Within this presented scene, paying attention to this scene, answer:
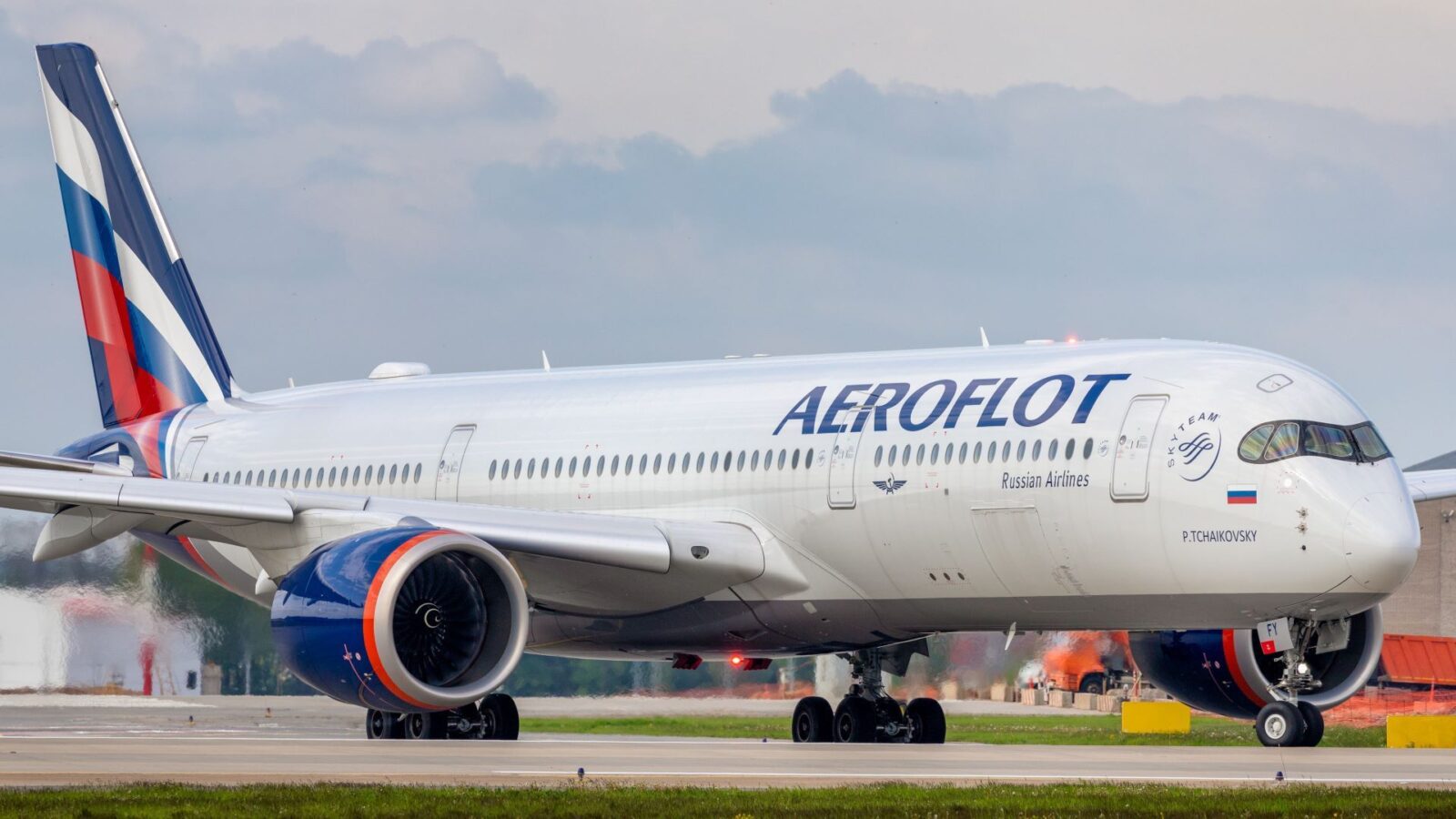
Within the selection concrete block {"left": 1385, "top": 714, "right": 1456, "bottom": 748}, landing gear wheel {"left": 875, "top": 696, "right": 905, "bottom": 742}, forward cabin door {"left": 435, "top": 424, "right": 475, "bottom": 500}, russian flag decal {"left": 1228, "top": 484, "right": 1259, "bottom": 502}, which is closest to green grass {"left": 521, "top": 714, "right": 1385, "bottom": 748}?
concrete block {"left": 1385, "top": 714, "right": 1456, "bottom": 748}

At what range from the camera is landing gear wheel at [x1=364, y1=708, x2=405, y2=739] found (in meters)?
21.4

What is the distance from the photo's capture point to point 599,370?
24281mm

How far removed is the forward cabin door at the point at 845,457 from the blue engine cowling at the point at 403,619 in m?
3.38

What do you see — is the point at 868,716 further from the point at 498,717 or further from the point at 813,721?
the point at 498,717

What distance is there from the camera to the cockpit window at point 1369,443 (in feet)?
59.7

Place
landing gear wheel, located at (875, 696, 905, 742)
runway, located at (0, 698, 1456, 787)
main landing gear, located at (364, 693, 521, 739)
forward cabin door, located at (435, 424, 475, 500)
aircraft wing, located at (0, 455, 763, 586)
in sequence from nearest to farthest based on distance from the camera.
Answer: runway, located at (0, 698, 1456, 787)
aircraft wing, located at (0, 455, 763, 586)
main landing gear, located at (364, 693, 521, 739)
landing gear wheel, located at (875, 696, 905, 742)
forward cabin door, located at (435, 424, 475, 500)

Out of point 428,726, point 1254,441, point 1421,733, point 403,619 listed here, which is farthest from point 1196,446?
point 428,726

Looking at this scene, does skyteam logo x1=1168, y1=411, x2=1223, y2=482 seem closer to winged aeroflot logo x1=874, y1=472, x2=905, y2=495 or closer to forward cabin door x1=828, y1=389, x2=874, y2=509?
winged aeroflot logo x1=874, y1=472, x2=905, y2=495

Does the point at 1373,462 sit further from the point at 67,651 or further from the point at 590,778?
the point at 67,651

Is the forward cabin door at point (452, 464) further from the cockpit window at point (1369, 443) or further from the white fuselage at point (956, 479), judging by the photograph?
the cockpit window at point (1369, 443)

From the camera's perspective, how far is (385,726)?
70.3 feet

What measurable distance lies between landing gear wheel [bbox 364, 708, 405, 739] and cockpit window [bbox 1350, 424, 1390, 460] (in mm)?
9454

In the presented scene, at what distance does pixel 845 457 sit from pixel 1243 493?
395 centimetres

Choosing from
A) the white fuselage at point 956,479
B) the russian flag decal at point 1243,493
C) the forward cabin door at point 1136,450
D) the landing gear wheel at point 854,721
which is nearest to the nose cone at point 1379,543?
the white fuselage at point 956,479
